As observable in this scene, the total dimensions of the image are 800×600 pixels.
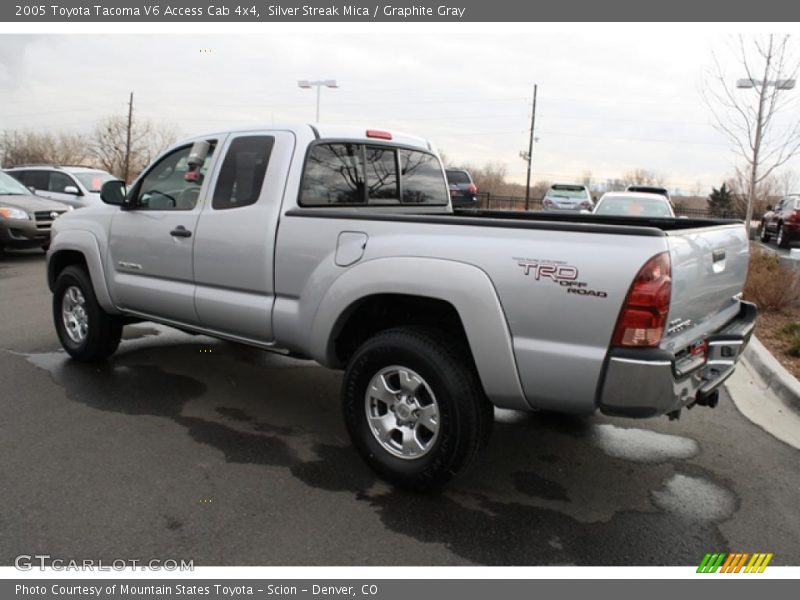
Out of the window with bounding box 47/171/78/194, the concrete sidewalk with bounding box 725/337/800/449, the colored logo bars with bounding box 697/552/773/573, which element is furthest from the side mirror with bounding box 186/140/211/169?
the window with bounding box 47/171/78/194

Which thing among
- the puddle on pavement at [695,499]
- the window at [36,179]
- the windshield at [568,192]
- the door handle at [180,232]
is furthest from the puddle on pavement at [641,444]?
the windshield at [568,192]

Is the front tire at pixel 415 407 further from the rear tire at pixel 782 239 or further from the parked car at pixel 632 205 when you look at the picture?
the rear tire at pixel 782 239


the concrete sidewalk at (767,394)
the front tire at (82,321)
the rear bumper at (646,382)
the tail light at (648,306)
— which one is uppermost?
the tail light at (648,306)

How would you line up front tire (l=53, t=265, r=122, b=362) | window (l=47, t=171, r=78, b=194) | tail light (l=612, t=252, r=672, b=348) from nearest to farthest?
1. tail light (l=612, t=252, r=672, b=348)
2. front tire (l=53, t=265, r=122, b=362)
3. window (l=47, t=171, r=78, b=194)

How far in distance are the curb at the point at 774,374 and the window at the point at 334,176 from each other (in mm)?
3703

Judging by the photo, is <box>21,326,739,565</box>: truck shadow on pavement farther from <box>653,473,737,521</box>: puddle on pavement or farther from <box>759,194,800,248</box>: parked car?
<box>759,194,800,248</box>: parked car

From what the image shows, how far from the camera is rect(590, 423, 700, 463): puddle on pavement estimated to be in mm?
4191

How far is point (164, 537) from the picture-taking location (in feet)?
9.95

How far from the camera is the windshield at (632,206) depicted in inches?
489

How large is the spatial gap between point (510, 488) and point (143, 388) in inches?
122

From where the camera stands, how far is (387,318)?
3961 mm

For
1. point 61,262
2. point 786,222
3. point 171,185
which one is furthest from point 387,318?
point 786,222

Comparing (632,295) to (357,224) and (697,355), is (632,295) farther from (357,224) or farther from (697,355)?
(357,224)

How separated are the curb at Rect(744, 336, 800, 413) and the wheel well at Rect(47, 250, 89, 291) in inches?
235
